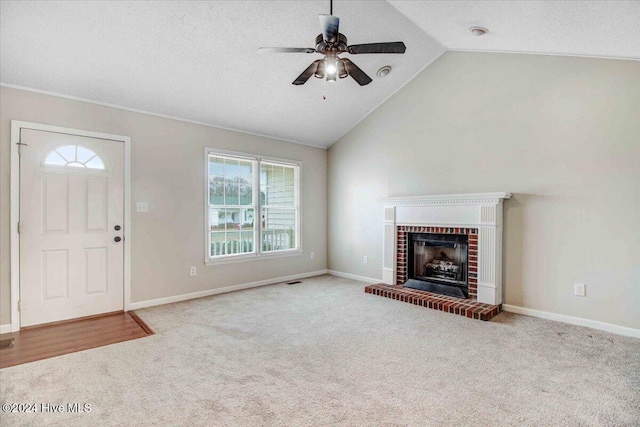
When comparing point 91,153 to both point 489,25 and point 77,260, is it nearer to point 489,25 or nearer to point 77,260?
point 77,260

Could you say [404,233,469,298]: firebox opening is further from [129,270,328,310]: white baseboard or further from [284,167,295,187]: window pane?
[284,167,295,187]: window pane

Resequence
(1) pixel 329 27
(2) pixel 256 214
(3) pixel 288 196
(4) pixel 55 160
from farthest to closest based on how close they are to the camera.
→ (3) pixel 288 196
(2) pixel 256 214
(4) pixel 55 160
(1) pixel 329 27

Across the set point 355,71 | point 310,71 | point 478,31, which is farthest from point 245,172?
point 478,31

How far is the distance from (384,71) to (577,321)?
377 cm

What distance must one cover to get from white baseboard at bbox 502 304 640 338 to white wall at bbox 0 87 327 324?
3.76 metres

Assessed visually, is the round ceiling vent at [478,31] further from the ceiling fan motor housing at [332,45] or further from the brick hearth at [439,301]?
the brick hearth at [439,301]

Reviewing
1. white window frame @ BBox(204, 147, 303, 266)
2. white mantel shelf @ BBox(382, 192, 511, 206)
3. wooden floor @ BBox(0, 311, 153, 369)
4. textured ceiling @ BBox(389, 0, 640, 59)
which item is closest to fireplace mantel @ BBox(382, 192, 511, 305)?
white mantel shelf @ BBox(382, 192, 511, 206)

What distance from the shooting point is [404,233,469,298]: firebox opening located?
4355 millimetres

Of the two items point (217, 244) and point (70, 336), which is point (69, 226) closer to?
point (70, 336)

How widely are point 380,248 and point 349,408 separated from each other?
3471mm

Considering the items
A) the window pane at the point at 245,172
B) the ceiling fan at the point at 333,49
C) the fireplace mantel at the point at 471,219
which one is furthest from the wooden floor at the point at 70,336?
the fireplace mantel at the point at 471,219

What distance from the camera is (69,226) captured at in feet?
12.0

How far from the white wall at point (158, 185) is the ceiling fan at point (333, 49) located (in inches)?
94.0

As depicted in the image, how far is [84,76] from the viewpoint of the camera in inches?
133
